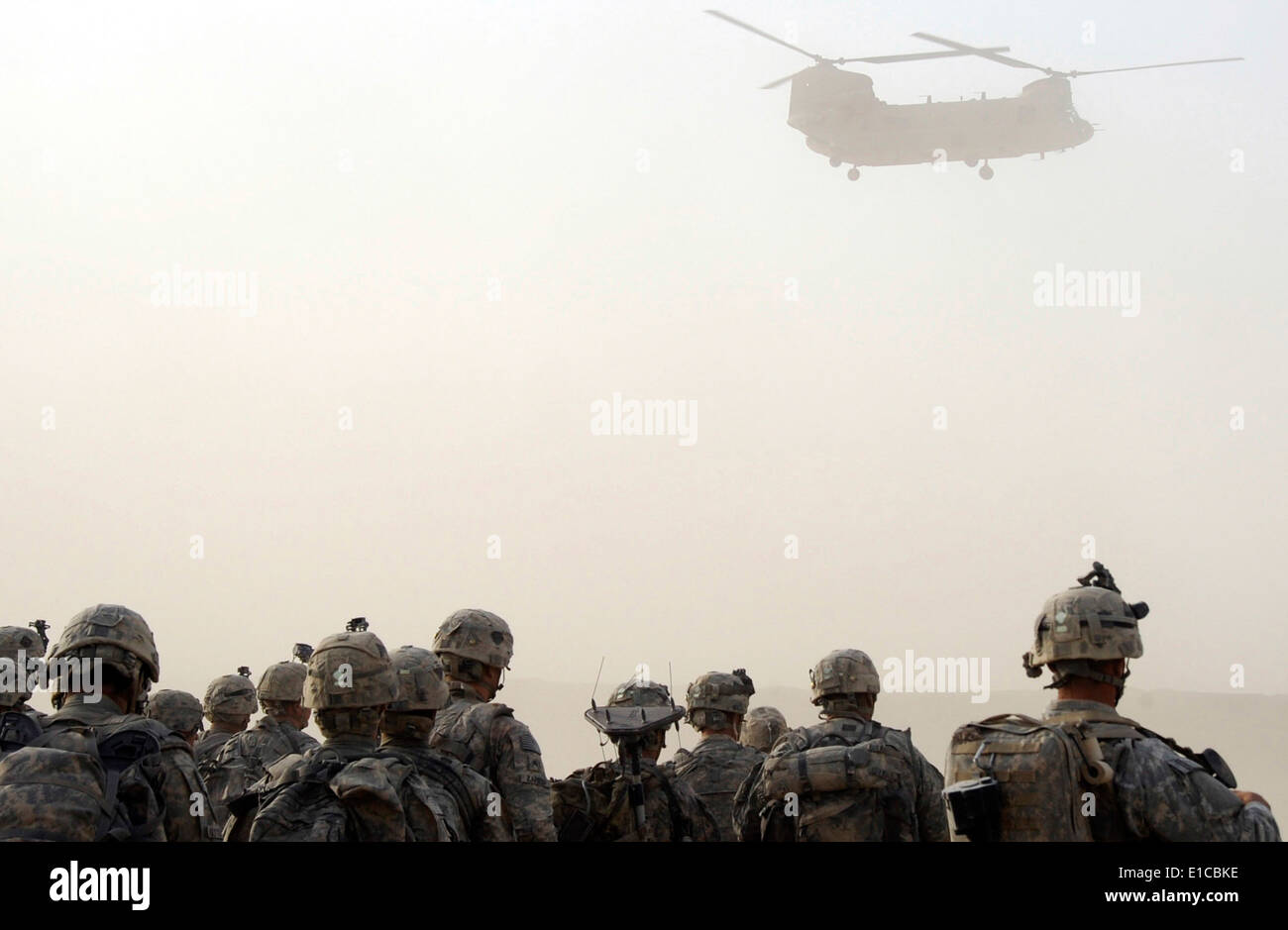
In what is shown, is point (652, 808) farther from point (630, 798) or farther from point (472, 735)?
point (472, 735)

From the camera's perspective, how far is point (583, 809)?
10.5 meters

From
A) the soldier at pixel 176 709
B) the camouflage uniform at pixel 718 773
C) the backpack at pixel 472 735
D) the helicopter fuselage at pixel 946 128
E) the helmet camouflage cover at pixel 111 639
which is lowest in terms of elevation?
the camouflage uniform at pixel 718 773

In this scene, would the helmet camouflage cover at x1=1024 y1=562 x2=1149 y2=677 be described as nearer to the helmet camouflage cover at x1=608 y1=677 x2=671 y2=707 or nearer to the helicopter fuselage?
the helmet camouflage cover at x1=608 y1=677 x2=671 y2=707

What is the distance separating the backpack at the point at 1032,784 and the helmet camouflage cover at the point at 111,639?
14.0 feet

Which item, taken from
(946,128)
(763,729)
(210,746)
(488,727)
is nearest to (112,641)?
(488,727)

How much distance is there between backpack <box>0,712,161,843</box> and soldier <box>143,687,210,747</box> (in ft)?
23.5

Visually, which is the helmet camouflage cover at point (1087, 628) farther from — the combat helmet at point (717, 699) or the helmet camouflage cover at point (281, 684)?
the helmet camouflage cover at point (281, 684)

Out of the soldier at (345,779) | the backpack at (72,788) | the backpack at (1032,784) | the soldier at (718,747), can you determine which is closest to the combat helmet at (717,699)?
the soldier at (718,747)

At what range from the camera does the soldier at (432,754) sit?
25.7 feet
